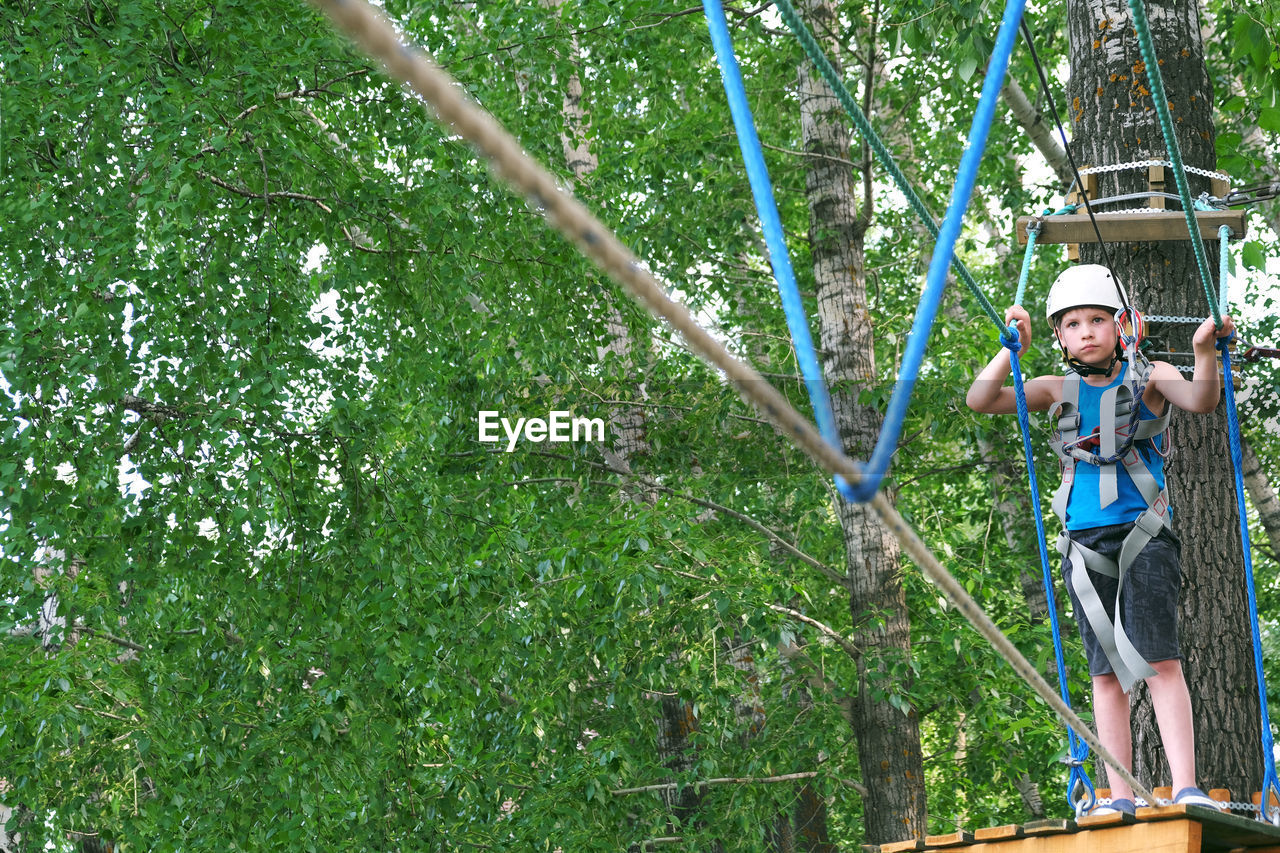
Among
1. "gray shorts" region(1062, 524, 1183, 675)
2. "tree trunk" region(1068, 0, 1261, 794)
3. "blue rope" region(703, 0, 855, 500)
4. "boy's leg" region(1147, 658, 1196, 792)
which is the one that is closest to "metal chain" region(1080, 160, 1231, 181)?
"tree trunk" region(1068, 0, 1261, 794)

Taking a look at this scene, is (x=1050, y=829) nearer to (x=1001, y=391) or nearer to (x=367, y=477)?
(x=1001, y=391)

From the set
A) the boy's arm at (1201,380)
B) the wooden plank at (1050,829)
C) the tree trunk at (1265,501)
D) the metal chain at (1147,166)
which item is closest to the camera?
the wooden plank at (1050,829)

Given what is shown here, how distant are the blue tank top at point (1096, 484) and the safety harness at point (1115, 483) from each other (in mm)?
11

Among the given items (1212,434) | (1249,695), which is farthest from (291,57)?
(1249,695)

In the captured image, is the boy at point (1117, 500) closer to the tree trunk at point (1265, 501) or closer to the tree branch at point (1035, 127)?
the tree branch at point (1035, 127)

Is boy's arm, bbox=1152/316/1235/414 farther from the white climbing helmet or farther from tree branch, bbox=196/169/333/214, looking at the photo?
tree branch, bbox=196/169/333/214

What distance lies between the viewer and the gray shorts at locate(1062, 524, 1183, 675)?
2955 millimetres

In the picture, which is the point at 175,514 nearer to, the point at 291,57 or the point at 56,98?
the point at 56,98

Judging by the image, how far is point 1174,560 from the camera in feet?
9.94

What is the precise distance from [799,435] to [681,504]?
532 centimetres

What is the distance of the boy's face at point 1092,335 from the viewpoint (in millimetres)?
3096

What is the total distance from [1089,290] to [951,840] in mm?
1348

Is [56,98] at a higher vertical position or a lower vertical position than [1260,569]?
higher

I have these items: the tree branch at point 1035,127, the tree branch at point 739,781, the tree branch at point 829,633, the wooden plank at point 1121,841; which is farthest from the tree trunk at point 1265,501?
the wooden plank at point 1121,841
